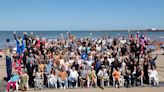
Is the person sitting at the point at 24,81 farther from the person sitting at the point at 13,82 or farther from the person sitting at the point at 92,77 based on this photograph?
the person sitting at the point at 92,77

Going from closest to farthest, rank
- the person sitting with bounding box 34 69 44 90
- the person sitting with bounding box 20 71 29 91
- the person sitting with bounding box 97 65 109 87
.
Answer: the person sitting with bounding box 20 71 29 91
the person sitting with bounding box 34 69 44 90
the person sitting with bounding box 97 65 109 87

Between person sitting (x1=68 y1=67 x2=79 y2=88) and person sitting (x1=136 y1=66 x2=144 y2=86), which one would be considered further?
person sitting (x1=136 y1=66 x2=144 y2=86)

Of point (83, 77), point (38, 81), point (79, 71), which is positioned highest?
point (79, 71)

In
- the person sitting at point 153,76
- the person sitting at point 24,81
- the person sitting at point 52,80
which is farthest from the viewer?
the person sitting at point 153,76

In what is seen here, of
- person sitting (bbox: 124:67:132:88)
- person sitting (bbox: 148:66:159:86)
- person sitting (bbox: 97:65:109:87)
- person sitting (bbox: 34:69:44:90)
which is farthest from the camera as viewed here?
person sitting (bbox: 148:66:159:86)

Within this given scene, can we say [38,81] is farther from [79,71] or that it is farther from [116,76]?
[116,76]

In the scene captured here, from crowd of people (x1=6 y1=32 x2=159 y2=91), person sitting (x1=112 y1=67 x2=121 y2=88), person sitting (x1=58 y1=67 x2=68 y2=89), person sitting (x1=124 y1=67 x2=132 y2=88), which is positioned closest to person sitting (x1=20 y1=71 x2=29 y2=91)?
crowd of people (x1=6 y1=32 x2=159 y2=91)

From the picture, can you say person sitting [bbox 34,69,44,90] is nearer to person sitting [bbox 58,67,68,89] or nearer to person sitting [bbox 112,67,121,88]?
person sitting [bbox 58,67,68,89]

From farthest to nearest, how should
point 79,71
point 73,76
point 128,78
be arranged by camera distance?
point 79,71 → point 128,78 → point 73,76

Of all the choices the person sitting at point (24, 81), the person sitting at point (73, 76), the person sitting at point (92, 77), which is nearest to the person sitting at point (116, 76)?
the person sitting at point (92, 77)

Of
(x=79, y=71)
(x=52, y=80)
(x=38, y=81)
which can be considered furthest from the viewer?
(x=79, y=71)

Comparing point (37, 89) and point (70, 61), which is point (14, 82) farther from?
point (70, 61)

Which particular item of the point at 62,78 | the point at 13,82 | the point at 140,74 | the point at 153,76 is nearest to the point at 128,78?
the point at 140,74

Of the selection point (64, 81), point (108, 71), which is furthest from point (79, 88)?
point (108, 71)
